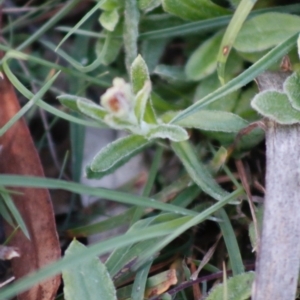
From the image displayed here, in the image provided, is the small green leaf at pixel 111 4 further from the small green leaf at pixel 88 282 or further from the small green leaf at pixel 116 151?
the small green leaf at pixel 88 282

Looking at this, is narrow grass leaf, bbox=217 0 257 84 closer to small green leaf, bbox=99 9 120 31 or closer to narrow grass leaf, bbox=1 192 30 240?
small green leaf, bbox=99 9 120 31

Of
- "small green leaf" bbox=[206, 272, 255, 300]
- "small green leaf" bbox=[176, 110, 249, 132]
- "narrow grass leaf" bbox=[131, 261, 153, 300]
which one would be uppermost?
"small green leaf" bbox=[176, 110, 249, 132]

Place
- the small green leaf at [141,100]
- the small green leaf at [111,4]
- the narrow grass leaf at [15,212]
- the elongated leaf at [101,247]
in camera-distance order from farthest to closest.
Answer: the small green leaf at [111,4], the narrow grass leaf at [15,212], the small green leaf at [141,100], the elongated leaf at [101,247]

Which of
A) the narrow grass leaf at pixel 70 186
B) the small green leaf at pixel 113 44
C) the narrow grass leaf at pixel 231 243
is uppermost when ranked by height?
the small green leaf at pixel 113 44

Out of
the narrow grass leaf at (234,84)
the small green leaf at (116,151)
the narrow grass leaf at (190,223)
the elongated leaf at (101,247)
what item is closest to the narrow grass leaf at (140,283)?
the narrow grass leaf at (190,223)

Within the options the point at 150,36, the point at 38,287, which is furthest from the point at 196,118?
the point at 38,287

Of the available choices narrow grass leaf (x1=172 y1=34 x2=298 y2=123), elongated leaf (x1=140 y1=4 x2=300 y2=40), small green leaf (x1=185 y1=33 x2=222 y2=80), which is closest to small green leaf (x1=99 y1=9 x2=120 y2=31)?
elongated leaf (x1=140 y1=4 x2=300 y2=40)

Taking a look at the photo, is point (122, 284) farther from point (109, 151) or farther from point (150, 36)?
point (150, 36)
